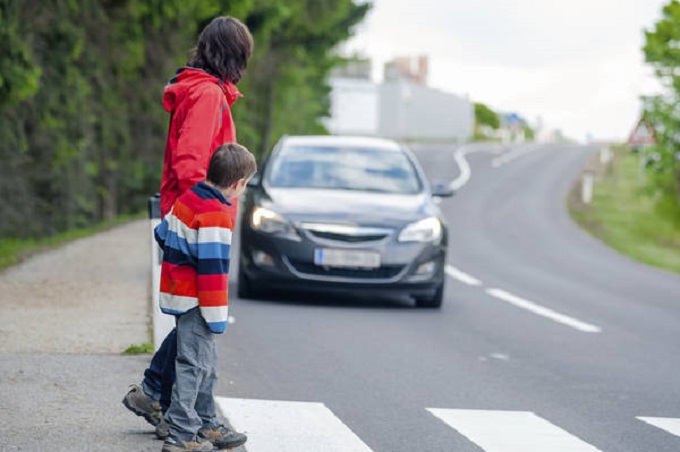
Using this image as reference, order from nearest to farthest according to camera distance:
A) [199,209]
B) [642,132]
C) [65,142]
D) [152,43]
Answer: [199,209]
[65,142]
[152,43]
[642,132]

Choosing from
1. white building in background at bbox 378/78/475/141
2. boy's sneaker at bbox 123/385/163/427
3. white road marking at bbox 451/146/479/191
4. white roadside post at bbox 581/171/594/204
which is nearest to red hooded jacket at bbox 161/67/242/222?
boy's sneaker at bbox 123/385/163/427

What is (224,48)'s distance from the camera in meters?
6.60

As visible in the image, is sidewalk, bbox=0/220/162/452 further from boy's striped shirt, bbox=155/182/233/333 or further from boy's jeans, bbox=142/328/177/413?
boy's striped shirt, bbox=155/182/233/333

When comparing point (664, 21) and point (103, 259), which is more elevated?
point (664, 21)

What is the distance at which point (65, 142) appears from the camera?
2319 cm

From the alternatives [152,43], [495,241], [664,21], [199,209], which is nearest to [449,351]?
[199,209]

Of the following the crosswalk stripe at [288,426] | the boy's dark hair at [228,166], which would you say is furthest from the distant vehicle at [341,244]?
the boy's dark hair at [228,166]

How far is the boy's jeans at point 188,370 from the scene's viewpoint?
241 inches

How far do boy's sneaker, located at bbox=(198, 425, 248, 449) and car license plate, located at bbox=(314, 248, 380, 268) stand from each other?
6840 millimetres

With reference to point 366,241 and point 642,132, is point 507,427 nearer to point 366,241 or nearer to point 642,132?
point 366,241

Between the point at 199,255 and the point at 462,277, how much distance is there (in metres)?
12.7

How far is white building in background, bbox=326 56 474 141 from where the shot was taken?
118875mm

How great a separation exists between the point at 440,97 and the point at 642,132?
4362 inches

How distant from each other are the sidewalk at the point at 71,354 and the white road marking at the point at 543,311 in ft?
12.1
